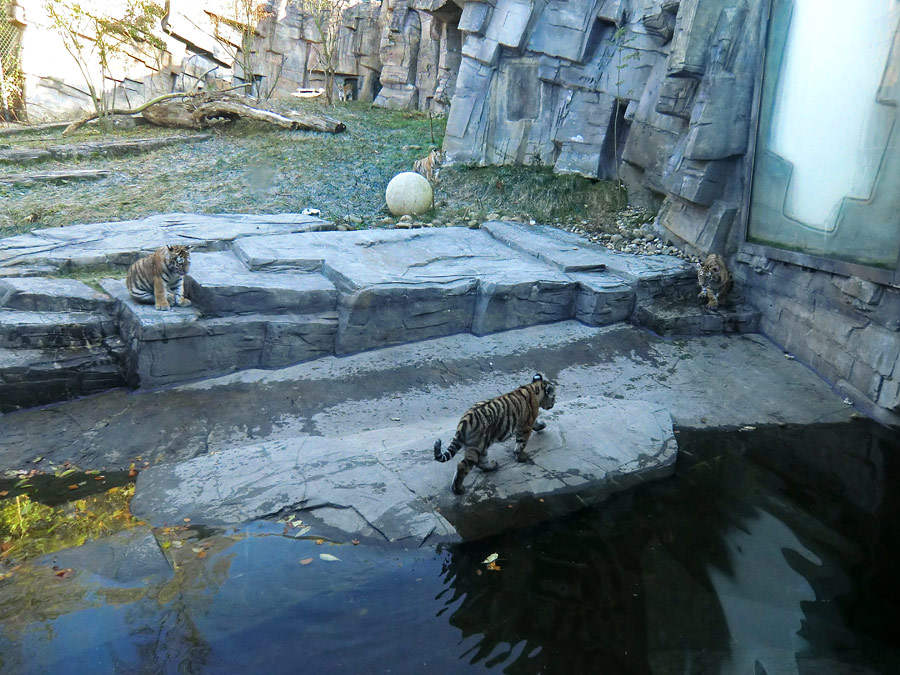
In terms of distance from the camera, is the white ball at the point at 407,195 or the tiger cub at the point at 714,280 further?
the white ball at the point at 407,195

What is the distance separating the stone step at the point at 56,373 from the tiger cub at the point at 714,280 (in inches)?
242

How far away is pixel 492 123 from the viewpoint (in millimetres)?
12180

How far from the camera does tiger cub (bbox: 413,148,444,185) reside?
1191 centimetres

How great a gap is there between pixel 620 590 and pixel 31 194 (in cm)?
1077

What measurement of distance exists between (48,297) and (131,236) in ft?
6.36

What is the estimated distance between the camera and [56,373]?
583 centimetres

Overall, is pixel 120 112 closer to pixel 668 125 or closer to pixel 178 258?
pixel 178 258

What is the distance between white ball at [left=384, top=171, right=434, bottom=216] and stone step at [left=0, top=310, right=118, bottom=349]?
5.04 meters

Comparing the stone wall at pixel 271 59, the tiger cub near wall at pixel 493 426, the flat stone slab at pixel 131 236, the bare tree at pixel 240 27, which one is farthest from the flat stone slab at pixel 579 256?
the bare tree at pixel 240 27

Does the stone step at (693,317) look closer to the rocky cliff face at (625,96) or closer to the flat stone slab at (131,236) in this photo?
the rocky cliff face at (625,96)

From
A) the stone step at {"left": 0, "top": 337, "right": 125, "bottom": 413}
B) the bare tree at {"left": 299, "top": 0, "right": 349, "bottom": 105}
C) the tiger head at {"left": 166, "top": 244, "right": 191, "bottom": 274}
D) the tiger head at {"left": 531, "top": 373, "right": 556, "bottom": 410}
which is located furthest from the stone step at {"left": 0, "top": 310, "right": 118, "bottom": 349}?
the bare tree at {"left": 299, "top": 0, "right": 349, "bottom": 105}

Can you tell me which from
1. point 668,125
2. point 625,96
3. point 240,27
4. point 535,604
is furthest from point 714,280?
point 240,27

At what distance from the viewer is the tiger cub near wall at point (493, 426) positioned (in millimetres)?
4320

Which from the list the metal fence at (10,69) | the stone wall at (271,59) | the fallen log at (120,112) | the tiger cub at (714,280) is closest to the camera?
the tiger cub at (714,280)
